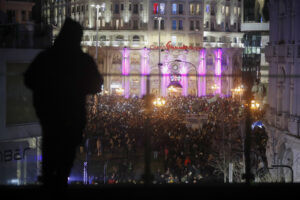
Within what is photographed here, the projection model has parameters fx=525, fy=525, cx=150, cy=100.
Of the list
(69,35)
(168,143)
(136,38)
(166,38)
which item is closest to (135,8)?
(136,38)

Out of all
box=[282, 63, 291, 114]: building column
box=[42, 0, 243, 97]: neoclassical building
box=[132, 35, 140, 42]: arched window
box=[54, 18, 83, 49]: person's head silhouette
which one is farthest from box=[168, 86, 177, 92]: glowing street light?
box=[54, 18, 83, 49]: person's head silhouette

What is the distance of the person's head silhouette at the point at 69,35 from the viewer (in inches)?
222

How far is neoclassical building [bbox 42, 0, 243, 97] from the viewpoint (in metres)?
90.6

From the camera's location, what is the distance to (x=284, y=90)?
78.9ft

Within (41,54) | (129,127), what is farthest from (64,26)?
(129,127)

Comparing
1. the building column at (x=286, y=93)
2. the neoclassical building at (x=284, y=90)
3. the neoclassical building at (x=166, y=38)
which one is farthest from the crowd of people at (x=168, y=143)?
the neoclassical building at (x=166, y=38)

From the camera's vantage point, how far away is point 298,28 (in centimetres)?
2233

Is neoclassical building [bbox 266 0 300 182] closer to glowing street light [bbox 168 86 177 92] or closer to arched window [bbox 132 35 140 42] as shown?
glowing street light [bbox 168 86 177 92]

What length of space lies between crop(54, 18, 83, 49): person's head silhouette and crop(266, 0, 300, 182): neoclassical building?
16.0m

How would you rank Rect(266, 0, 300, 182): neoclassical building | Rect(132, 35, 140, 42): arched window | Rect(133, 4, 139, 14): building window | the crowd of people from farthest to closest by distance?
Rect(133, 4, 139, 14): building window < Rect(132, 35, 140, 42): arched window < Rect(266, 0, 300, 182): neoclassical building < the crowd of people

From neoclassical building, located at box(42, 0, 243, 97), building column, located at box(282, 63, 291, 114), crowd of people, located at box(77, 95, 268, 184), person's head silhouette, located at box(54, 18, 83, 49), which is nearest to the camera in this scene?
person's head silhouette, located at box(54, 18, 83, 49)

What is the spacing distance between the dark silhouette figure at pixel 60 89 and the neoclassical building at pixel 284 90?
15.7 metres

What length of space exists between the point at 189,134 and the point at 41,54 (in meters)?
21.5

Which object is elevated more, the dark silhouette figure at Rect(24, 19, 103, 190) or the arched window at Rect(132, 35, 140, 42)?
the arched window at Rect(132, 35, 140, 42)
